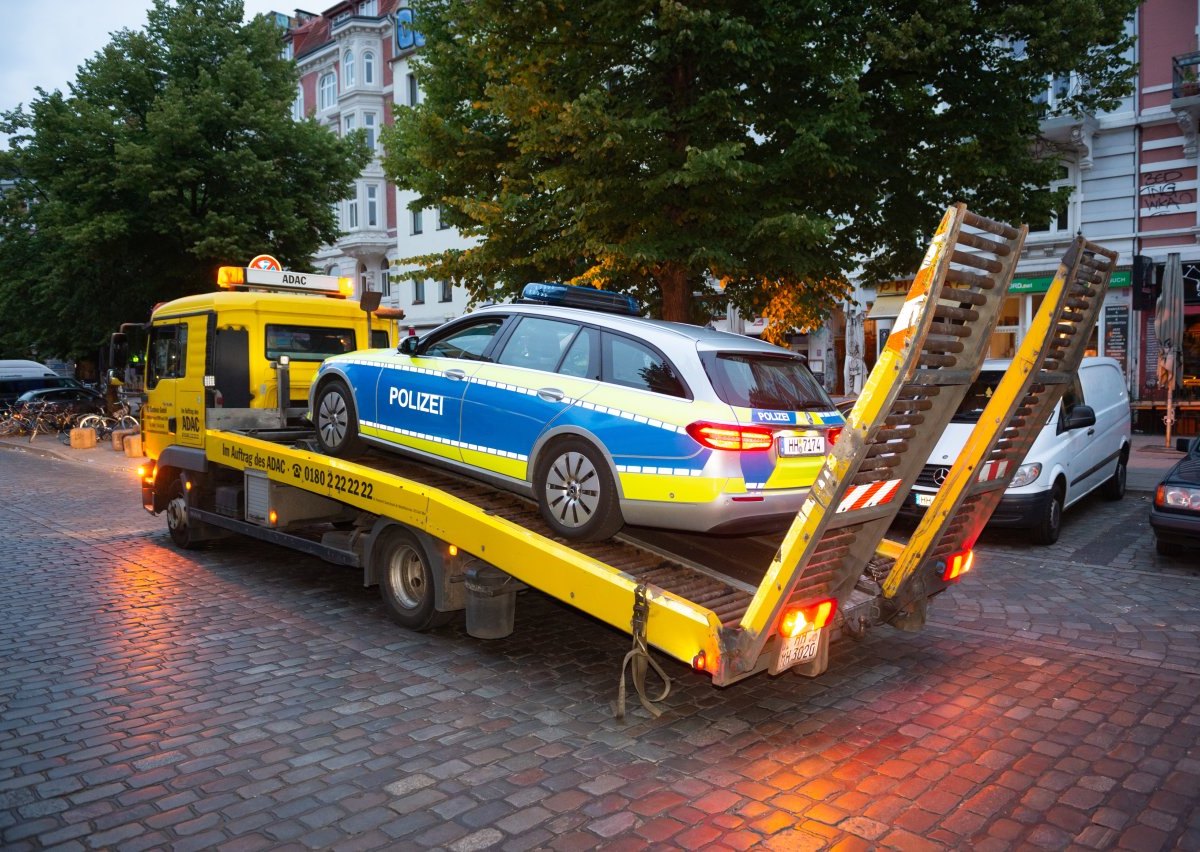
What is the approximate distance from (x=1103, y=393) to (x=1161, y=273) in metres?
11.4

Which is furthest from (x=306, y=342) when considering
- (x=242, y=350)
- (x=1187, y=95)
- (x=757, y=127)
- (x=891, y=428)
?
(x=1187, y=95)

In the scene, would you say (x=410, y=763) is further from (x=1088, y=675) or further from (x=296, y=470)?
(x=1088, y=675)

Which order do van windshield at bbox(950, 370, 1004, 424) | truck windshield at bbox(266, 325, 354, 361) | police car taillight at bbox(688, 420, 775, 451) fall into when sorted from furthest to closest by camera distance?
1. van windshield at bbox(950, 370, 1004, 424)
2. truck windshield at bbox(266, 325, 354, 361)
3. police car taillight at bbox(688, 420, 775, 451)

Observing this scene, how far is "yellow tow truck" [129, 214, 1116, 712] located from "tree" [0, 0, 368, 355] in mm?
15707

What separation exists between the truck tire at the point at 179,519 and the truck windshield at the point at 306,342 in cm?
167

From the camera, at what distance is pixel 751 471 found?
16.6ft

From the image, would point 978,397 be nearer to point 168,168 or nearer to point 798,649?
point 798,649

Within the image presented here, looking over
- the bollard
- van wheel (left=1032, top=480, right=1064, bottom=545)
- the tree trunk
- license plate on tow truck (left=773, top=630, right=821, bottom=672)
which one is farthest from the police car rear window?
the tree trunk

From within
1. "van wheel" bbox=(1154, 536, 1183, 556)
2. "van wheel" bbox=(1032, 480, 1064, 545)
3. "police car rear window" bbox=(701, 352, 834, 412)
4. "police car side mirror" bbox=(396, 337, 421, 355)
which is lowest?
"van wheel" bbox=(1154, 536, 1183, 556)

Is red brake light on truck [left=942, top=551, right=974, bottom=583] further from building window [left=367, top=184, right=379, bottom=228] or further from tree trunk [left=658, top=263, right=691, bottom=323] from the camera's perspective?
building window [left=367, top=184, right=379, bottom=228]

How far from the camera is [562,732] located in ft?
15.4

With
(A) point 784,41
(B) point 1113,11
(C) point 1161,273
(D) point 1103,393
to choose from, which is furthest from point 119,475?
(C) point 1161,273

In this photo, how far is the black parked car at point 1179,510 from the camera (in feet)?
26.5

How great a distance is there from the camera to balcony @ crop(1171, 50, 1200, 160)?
1984 cm
